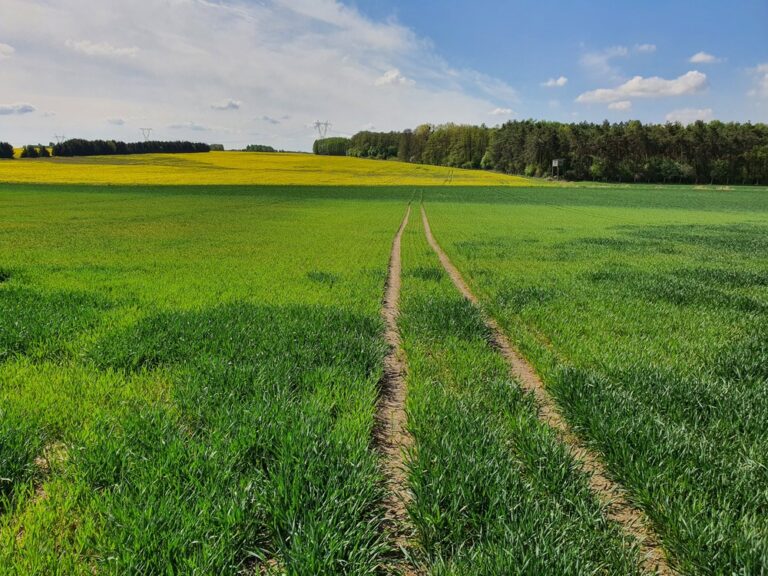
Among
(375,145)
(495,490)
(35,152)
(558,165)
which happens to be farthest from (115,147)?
(495,490)

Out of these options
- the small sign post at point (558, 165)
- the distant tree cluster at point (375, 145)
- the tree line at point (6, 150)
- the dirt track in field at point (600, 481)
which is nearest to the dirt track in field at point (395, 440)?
the dirt track in field at point (600, 481)

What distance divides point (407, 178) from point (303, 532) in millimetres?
98831

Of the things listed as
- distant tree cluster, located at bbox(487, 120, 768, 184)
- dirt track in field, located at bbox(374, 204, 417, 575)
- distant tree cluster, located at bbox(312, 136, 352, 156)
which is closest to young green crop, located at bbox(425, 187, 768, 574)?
dirt track in field, located at bbox(374, 204, 417, 575)

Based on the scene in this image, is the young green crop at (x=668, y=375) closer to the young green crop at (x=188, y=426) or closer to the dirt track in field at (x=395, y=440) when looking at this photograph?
the dirt track in field at (x=395, y=440)

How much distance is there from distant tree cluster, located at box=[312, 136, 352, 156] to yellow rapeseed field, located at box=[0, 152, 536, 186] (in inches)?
2699

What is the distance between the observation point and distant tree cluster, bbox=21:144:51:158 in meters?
126

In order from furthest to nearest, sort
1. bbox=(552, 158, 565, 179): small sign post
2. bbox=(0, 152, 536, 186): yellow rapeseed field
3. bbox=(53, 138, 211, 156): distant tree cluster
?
bbox=(53, 138, 211, 156): distant tree cluster
bbox=(552, 158, 565, 179): small sign post
bbox=(0, 152, 536, 186): yellow rapeseed field

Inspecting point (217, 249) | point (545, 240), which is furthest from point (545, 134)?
point (217, 249)

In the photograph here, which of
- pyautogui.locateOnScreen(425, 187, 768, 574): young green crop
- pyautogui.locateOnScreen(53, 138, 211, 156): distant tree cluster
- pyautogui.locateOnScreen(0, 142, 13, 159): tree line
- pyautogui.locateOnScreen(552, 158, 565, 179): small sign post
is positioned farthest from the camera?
pyautogui.locateOnScreen(53, 138, 211, 156): distant tree cluster

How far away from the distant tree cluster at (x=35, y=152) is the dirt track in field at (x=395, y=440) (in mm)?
160229

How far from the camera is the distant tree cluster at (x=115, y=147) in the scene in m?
131

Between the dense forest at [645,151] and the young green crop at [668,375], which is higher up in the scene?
the dense forest at [645,151]

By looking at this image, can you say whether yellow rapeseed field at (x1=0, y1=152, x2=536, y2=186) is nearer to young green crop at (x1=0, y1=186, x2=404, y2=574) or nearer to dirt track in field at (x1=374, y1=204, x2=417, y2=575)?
young green crop at (x1=0, y1=186, x2=404, y2=574)

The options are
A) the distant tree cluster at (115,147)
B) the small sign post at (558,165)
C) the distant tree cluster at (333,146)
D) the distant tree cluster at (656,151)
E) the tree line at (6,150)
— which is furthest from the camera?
the distant tree cluster at (333,146)
